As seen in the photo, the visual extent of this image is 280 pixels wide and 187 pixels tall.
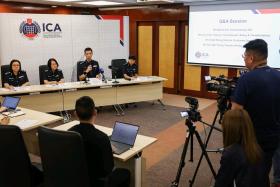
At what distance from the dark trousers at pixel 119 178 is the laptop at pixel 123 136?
0.21 metres

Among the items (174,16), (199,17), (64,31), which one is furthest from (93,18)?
(199,17)

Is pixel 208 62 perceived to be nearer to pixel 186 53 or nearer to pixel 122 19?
pixel 186 53

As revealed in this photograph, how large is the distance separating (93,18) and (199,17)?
2.81 metres

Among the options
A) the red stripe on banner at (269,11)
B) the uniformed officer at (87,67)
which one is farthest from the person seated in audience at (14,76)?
the red stripe on banner at (269,11)

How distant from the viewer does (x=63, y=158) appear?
7.03ft

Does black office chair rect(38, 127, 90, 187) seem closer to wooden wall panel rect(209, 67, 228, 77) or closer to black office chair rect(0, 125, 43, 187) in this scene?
black office chair rect(0, 125, 43, 187)

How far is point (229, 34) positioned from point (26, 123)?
217 inches

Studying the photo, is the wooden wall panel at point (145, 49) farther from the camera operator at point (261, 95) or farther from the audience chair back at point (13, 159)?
the audience chair back at point (13, 159)

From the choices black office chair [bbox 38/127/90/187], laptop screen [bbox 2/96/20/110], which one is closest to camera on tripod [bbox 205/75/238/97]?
black office chair [bbox 38/127/90/187]

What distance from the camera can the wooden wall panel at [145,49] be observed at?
29.4 ft

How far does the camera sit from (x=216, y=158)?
4172 mm

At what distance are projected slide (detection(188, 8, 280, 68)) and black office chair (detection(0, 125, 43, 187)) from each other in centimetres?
599

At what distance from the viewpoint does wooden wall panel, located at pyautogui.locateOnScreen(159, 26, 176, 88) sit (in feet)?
27.9

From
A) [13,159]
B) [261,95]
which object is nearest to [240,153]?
[261,95]
